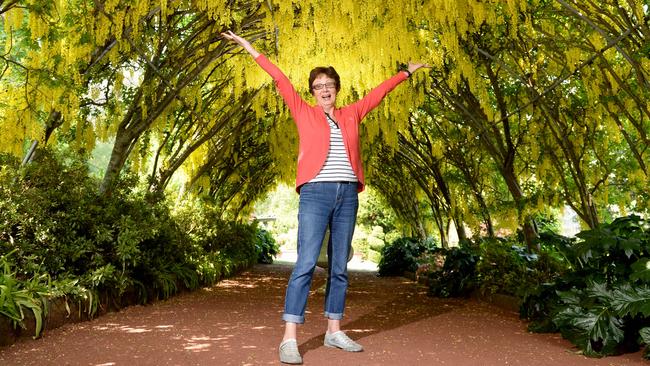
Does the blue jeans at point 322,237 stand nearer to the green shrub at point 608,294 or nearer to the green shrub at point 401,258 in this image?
the green shrub at point 608,294

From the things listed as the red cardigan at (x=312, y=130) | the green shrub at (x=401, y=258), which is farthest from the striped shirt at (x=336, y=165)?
the green shrub at (x=401, y=258)

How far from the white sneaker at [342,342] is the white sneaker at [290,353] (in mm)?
344

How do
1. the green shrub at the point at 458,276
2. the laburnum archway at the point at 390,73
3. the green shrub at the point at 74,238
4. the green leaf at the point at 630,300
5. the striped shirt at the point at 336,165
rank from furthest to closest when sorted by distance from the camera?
the green shrub at the point at 458,276
the laburnum archway at the point at 390,73
the green shrub at the point at 74,238
the striped shirt at the point at 336,165
the green leaf at the point at 630,300

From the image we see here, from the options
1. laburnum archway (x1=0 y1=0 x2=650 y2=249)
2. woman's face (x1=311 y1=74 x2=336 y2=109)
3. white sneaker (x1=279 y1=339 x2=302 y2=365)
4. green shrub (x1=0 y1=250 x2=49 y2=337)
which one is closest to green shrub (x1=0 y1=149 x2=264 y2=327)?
green shrub (x1=0 y1=250 x2=49 y2=337)

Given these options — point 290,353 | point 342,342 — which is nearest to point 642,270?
point 342,342

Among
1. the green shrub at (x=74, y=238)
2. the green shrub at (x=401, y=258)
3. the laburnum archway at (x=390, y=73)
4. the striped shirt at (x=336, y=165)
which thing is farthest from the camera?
the green shrub at (x=401, y=258)

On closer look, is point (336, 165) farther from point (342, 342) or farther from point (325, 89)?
point (342, 342)

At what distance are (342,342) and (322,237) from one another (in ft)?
1.96

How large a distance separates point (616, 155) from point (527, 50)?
2.60 meters

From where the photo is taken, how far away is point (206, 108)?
9.07m

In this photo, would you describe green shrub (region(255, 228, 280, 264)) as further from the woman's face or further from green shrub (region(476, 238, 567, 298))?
the woman's face

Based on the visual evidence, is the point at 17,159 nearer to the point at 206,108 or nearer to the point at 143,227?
the point at 143,227

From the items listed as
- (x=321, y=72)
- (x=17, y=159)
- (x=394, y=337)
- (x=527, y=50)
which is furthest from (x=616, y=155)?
(x=17, y=159)

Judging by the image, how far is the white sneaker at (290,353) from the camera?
280 centimetres
